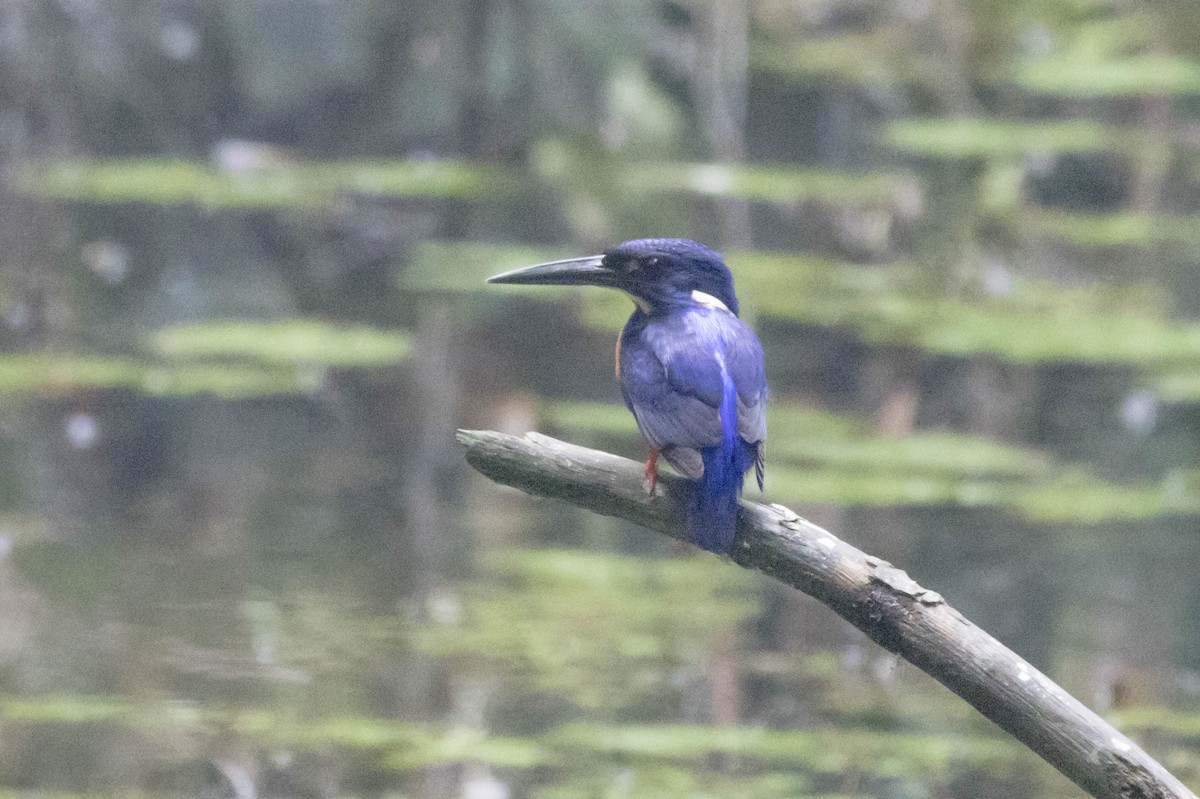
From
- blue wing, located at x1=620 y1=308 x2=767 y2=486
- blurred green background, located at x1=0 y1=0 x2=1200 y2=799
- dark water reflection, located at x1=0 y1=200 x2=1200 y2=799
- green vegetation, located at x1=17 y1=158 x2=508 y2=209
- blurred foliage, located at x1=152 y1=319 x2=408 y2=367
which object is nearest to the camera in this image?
blue wing, located at x1=620 y1=308 x2=767 y2=486

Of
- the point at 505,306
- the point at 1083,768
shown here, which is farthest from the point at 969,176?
the point at 1083,768

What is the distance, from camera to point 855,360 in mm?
5973

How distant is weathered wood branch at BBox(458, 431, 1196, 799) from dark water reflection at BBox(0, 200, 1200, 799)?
142 centimetres

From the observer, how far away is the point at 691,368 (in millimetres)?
1910

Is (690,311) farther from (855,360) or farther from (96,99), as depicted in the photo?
(96,99)

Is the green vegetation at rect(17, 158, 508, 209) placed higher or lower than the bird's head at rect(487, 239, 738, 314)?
lower

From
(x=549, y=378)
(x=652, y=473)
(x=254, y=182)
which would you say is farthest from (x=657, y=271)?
(x=254, y=182)

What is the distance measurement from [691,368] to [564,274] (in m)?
0.20

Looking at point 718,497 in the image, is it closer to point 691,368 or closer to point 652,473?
point 652,473

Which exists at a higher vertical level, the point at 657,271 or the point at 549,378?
the point at 657,271

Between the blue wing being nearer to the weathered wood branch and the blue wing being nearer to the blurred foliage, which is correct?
→ the weathered wood branch

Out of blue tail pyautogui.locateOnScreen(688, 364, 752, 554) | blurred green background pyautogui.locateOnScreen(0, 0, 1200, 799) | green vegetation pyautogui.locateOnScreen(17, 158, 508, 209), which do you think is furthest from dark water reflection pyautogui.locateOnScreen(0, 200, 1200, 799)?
green vegetation pyautogui.locateOnScreen(17, 158, 508, 209)

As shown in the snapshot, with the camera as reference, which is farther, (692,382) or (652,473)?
(692,382)

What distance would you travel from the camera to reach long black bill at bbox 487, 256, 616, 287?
1.95 m
